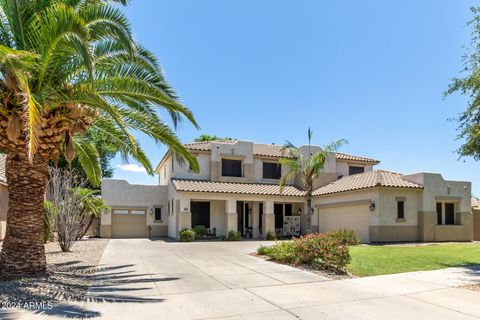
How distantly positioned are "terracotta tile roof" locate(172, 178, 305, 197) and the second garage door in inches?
189

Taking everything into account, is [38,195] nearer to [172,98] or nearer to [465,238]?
[172,98]

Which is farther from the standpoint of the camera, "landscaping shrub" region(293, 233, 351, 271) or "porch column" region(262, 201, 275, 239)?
"porch column" region(262, 201, 275, 239)

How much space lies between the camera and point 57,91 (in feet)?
32.7

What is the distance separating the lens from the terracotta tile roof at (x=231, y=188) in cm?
2781

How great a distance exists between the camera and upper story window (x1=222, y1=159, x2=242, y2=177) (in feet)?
103

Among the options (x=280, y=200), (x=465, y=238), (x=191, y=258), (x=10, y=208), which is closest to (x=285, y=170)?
(x=280, y=200)

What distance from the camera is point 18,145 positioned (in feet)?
32.6

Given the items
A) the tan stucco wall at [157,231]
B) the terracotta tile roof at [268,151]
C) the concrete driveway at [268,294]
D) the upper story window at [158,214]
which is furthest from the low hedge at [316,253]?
the upper story window at [158,214]

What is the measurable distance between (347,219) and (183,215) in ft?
37.9

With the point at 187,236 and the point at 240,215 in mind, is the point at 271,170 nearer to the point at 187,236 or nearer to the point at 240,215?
the point at 240,215

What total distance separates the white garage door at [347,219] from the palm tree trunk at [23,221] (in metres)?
20.0

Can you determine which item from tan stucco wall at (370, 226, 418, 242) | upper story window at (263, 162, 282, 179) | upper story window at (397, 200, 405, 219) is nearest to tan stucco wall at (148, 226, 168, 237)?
upper story window at (263, 162, 282, 179)

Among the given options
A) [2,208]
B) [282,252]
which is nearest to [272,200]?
[282,252]

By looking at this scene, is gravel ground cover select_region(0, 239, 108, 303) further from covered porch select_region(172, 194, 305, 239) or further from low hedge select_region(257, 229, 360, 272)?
covered porch select_region(172, 194, 305, 239)
